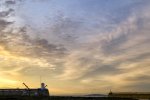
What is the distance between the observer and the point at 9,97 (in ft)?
187

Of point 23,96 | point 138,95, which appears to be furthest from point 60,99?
point 138,95

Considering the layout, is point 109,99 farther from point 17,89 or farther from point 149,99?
point 149,99

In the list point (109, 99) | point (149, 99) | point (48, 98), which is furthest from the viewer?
point (149, 99)

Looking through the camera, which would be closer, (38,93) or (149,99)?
(38,93)

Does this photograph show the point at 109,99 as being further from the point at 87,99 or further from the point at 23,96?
the point at 23,96

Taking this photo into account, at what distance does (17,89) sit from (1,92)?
8.57ft

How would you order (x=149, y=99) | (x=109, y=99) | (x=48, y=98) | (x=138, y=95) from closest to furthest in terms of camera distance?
(x=48, y=98)
(x=109, y=99)
(x=149, y=99)
(x=138, y=95)

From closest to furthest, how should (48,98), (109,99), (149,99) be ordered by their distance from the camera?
1. (48,98)
2. (109,99)
3. (149,99)

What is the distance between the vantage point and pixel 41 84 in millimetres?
61219

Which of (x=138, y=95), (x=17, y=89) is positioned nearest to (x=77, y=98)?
(x=17, y=89)

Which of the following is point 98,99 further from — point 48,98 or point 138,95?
point 138,95

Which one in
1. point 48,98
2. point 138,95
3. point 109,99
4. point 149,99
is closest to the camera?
point 48,98

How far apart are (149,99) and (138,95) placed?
37.6ft

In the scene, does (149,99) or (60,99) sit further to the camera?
(149,99)
